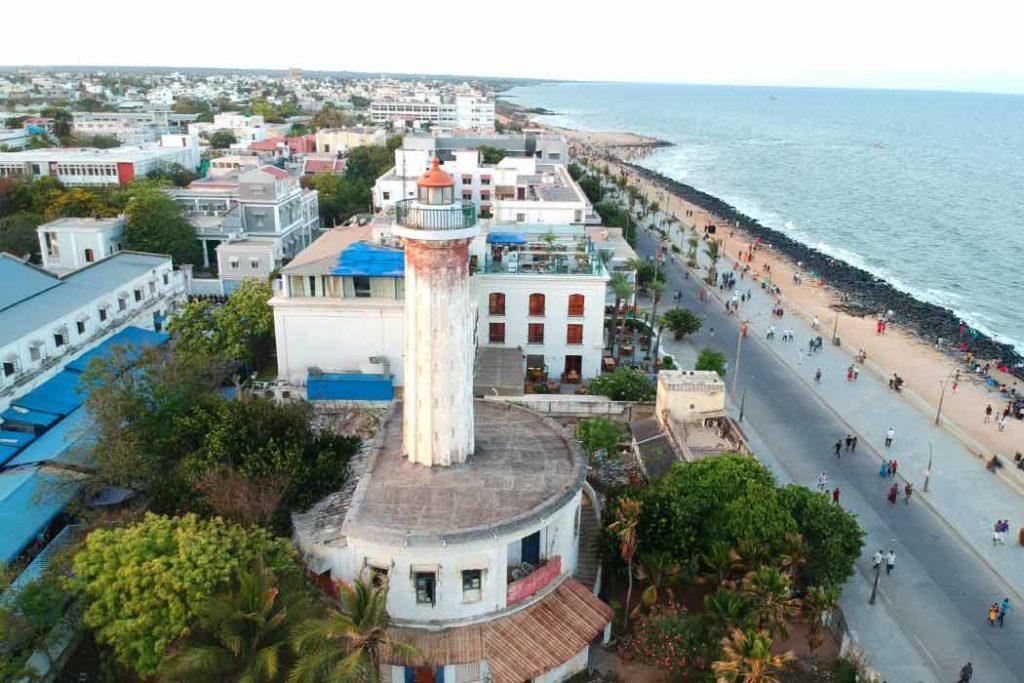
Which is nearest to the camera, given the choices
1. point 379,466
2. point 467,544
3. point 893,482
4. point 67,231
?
point 467,544

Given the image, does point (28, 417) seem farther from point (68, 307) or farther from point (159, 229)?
point (159, 229)

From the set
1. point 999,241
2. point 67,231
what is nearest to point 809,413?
point 67,231

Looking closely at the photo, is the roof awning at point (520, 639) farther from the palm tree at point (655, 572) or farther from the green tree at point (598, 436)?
the green tree at point (598, 436)

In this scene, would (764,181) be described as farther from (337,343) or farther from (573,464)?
(573,464)

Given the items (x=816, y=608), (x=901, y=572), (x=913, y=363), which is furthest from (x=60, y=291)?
(x=913, y=363)

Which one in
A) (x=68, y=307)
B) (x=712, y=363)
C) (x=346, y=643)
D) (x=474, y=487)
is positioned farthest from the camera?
(x=712, y=363)

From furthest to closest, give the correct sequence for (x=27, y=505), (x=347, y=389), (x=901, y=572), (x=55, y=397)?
(x=347, y=389)
(x=55, y=397)
(x=901, y=572)
(x=27, y=505)
